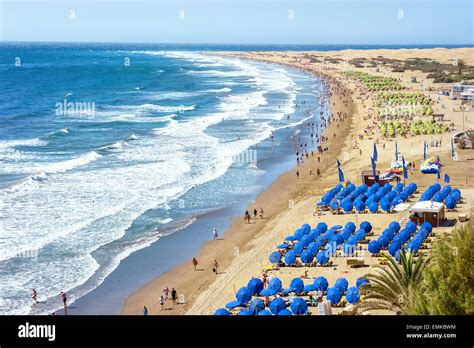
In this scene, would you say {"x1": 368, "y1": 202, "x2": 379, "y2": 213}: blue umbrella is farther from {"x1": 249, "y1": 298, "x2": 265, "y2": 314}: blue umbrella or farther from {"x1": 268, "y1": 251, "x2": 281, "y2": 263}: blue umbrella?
{"x1": 249, "y1": 298, "x2": 265, "y2": 314}: blue umbrella

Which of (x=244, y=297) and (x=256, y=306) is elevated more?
(x=256, y=306)

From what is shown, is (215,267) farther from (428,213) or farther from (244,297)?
(428,213)

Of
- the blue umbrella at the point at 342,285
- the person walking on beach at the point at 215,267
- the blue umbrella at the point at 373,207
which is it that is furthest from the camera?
the blue umbrella at the point at 373,207

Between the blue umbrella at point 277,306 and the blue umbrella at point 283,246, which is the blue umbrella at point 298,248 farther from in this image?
the blue umbrella at point 277,306

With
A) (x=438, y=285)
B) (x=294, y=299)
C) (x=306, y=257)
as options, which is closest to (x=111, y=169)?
(x=306, y=257)

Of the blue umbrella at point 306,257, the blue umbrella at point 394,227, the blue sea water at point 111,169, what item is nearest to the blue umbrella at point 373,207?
the blue umbrella at point 394,227
